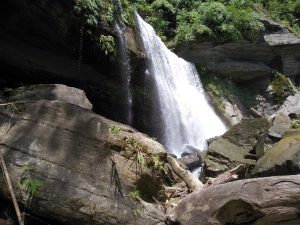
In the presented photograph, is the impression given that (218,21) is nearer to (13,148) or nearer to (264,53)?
(264,53)

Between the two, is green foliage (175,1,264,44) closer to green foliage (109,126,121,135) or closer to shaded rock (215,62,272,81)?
shaded rock (215,62,272,81)

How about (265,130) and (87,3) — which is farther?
(265,130)

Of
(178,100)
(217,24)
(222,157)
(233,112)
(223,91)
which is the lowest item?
(233,112)

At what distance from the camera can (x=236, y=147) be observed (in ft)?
37.3

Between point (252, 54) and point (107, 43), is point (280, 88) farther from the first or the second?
point (107, 43)

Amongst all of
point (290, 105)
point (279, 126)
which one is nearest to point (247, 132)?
point (279, 126)

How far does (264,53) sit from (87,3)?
1048 centimetres

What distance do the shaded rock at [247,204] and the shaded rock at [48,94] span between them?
9.37ft

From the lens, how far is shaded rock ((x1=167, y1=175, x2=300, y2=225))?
13.7 ft

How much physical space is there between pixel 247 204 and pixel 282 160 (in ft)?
14.3

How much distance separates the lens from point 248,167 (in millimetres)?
9812

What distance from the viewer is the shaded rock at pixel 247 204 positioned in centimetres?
419

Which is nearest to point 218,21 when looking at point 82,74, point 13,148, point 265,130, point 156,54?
point 156,54

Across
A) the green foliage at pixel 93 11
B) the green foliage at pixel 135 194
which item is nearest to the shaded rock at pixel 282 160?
the green foliage at pixel 135 194
